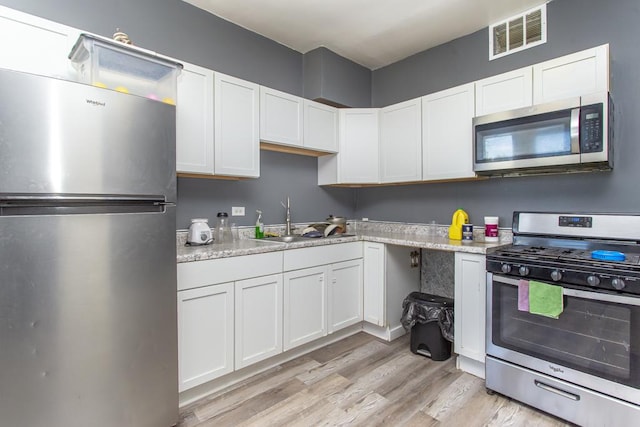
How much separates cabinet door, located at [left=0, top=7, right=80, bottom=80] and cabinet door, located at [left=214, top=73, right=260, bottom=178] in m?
0.84

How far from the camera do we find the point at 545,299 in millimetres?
1773

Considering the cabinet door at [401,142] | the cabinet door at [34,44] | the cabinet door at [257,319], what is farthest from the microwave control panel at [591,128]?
the cabinet door at [34,44]

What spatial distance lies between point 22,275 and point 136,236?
41 centimetres

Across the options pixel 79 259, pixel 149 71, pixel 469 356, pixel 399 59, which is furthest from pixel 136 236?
pixel 399 59

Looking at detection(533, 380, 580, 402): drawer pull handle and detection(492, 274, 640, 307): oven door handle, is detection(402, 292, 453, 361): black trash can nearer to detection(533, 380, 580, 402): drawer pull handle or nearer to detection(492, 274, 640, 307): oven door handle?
detection(533, 380, 580, 402): drawer pull handle

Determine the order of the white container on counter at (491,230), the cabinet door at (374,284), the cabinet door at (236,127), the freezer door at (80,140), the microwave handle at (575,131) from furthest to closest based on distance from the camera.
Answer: the cabinet door at (374,284) < the white container on counter at (491,230) < the cabinet door at (236,127) < the microwave handle at (575,131) < the freezer door at (80,140)

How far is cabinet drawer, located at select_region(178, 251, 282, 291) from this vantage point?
1855 millimetres

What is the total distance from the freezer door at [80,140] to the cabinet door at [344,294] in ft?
4.98

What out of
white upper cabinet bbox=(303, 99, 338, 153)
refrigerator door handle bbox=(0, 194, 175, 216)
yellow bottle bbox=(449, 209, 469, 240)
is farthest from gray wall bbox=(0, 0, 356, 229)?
yellow bottle bbox=(449, 209, 469, 240)

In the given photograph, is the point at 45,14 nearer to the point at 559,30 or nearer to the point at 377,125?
the point at 377,125

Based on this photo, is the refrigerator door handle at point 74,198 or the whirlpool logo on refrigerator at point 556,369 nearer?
the refrigerator door handle at point 74,198

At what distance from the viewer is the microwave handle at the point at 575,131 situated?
1970mm

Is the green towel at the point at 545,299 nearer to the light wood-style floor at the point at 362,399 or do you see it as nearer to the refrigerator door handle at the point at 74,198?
the light wood-style floor at the point at 362,399

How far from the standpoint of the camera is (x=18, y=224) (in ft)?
4.07
